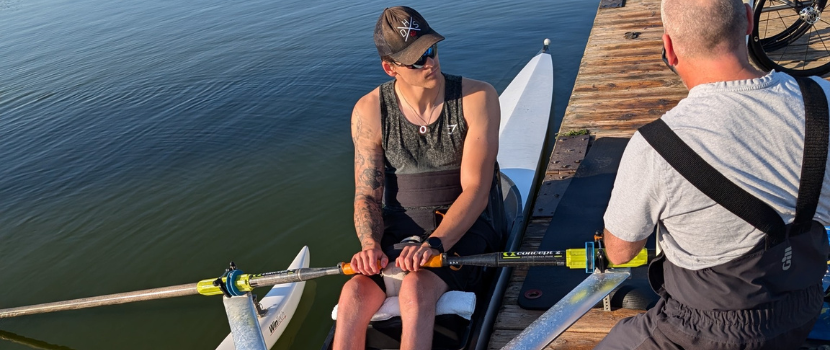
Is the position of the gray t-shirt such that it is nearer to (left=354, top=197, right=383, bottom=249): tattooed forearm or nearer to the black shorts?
the black shorts

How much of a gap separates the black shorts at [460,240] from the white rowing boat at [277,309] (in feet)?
4.78

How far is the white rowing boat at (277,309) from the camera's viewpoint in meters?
4.54

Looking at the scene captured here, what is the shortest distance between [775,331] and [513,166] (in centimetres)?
357

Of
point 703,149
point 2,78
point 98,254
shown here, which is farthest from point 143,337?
point 2,78

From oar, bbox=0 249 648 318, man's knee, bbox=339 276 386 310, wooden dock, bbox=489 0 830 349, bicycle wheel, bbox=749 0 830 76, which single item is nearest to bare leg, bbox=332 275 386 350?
man's knee, bbox=339 276 386 310

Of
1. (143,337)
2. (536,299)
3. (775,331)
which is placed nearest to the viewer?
(775,331)

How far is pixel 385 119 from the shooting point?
362cm

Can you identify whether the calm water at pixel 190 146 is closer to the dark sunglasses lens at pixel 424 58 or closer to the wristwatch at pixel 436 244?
the wristwatch at pixel 436 244

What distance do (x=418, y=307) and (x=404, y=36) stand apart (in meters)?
1.41

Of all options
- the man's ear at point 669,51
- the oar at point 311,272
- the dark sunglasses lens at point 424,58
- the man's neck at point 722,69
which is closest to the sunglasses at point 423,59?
the dark sunglasses lens at point 424,58

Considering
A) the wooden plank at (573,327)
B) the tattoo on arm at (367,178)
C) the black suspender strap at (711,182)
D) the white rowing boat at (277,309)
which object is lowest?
the white rowing boat at (277,309)

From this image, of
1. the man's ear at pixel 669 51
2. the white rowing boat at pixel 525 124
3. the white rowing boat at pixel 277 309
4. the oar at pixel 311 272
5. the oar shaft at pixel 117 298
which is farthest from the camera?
the white rowing boat at pixel 525 124

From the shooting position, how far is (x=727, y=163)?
1818 millimetres

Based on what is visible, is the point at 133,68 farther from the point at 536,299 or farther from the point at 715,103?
the point at 715,103
